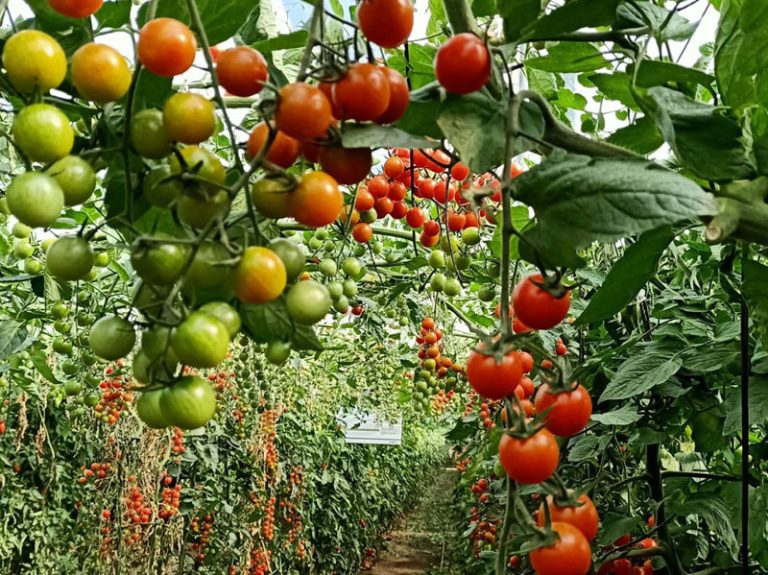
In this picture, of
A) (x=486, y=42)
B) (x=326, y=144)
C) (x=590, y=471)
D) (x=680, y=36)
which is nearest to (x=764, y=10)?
(x=680, y=36)

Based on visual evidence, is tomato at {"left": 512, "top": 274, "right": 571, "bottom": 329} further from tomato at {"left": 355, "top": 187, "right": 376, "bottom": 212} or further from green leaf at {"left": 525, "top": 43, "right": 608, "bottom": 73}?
tomato at {"left": 355, "top": 187, "right": 376, "bottom": 212}

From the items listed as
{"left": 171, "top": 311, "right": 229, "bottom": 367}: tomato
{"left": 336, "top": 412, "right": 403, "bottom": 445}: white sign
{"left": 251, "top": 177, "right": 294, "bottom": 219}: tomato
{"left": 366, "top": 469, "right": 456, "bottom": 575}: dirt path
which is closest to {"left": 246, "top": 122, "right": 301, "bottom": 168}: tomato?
{"left": 251, "top": 177, "right": 294, "bottom": 219}: tomato

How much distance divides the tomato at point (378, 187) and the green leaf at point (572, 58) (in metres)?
0.56

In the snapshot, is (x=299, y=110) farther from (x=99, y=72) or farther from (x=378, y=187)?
(x=378, y=187)

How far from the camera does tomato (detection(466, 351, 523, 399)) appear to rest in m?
0.49

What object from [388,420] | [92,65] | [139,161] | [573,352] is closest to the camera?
[92,65]

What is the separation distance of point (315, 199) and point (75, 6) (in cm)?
23

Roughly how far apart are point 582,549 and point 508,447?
0.12 meters

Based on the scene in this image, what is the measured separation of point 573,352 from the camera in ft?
7.08

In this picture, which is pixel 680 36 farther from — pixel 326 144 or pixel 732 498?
pixel 732 498

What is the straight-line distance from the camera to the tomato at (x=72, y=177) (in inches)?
18.9

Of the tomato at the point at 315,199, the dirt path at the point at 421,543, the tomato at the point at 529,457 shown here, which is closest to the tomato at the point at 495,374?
the tomato at the point at 529,457

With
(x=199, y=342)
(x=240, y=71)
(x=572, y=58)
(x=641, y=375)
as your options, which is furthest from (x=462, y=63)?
(x=641, y=375)

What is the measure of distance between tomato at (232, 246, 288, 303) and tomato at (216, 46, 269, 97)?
5.2 inches
